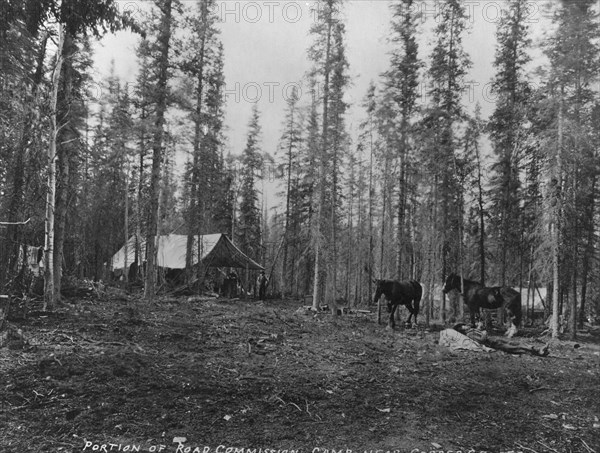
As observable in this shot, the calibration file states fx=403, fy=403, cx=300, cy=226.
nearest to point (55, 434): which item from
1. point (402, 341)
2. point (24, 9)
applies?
point (24, 9)

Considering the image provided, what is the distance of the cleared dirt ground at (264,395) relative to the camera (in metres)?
4.83

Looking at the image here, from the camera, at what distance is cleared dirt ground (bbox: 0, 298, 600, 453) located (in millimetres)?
4832

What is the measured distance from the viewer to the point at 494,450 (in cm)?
517

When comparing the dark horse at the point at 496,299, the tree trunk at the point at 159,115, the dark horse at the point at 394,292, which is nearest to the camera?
the dark horse at the point at 394,292

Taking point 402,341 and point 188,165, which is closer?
point 402,341

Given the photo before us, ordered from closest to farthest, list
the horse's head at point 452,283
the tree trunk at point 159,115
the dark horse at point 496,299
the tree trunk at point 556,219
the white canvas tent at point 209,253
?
1. the tree trunk at point 556,219
2. the dark horse at point 496,299
3. the tree trunk at point 159,115
4. the horse's head at point 452,283
5. the white canvas tent at point 209,253

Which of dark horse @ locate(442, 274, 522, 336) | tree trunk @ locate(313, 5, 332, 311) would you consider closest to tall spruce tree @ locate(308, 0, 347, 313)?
tree trunk @ locate(313, 5, 332, 311)

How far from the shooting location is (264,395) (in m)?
6.20

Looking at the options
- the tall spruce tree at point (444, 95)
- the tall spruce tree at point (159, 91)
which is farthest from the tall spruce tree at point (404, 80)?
the tall spruce tree at point (159, 91)

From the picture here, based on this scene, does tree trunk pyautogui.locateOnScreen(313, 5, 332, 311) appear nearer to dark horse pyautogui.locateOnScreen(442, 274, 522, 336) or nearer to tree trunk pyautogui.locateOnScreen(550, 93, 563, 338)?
dark horse pyautogui.locateOnScreen(442, 274, 522, 336)

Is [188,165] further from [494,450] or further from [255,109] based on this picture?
[494,450]

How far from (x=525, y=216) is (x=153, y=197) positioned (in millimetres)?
19755

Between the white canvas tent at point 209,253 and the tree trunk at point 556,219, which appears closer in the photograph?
the tree trunk at point 556,219

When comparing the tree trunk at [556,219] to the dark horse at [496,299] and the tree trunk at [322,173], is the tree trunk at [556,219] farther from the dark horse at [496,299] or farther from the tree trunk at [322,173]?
the tree trunk at [322,173]
